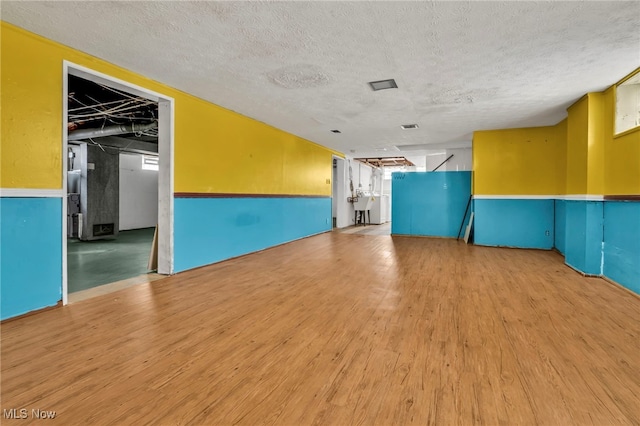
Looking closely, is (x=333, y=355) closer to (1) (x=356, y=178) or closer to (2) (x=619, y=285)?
(2) (x=619, y=285)

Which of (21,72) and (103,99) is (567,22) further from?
(103,99)

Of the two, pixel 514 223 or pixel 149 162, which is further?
pixel 149 162

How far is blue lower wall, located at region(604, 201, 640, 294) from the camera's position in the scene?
349 centimetres

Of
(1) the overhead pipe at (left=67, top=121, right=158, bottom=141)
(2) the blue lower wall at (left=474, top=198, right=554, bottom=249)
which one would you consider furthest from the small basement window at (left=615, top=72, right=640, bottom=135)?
(1) the overhead pipe at (left=67, top=121, right=158, bottom=141)

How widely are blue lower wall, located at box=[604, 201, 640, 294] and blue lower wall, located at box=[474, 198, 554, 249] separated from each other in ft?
8.02

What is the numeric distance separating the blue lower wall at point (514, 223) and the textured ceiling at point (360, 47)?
2.30 m

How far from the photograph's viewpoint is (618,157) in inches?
152

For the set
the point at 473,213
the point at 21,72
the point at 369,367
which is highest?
the point at 21,72

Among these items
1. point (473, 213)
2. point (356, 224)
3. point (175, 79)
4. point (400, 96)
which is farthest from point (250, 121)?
point (356, 224)

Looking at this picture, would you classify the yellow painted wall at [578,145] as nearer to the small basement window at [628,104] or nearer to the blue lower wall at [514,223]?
the small basement window at [628,104]

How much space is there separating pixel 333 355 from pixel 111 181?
8.27 metres

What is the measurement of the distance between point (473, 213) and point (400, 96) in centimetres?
398

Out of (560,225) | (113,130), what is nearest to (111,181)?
(113,130)

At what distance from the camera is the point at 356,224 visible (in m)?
11.9
